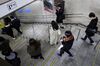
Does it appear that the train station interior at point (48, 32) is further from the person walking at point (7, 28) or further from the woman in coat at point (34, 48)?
the woman in coat at point (34, 48)

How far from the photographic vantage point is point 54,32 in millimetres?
6809

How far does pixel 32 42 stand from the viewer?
5395mm

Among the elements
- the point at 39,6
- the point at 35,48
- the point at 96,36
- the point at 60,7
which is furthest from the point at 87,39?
the point at 39,6

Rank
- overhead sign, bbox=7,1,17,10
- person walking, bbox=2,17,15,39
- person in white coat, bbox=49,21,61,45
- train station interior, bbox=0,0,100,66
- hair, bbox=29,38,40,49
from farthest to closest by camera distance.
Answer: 1. person walking, bbox=2,17,15,39
2. person in white coat, bbox=49,21,61,45
3. train station interior, bbox=0,0,100,66
4. overhead sign, bbox=7,1,17,10
5. hair, bbox=29,38,40,49

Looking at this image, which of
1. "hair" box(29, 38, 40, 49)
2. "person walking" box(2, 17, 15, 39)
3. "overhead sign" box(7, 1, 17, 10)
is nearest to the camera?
"hair" box(29, 38, 40, 49)

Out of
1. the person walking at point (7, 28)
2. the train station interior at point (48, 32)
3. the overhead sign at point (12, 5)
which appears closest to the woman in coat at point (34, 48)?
the train station interior at point (48, 32)

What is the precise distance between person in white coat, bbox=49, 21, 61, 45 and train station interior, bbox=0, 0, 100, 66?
0.88ft

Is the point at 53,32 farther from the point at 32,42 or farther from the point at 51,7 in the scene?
the point at 51,7

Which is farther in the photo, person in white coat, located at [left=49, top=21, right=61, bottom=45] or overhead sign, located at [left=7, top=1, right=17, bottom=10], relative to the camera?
person in white coat, located at [left=49, top=21, right=61, bottom=45]

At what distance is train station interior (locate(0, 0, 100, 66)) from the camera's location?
6.20m

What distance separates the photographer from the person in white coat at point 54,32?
660 cm

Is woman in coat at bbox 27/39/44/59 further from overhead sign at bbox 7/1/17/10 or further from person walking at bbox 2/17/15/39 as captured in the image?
person walking at bbox 2/17/15/39

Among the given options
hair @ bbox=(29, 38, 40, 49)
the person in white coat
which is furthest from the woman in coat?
the person in white coat

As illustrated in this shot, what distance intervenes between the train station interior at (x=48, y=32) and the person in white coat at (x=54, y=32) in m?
0.27
